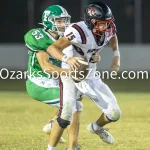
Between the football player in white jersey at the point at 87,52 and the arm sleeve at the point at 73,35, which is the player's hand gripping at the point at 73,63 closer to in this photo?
the football player in white jersey at the point at 87,52

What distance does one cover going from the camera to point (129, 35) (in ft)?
66.4

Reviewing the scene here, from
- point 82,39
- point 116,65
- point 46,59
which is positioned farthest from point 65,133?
point 82,39

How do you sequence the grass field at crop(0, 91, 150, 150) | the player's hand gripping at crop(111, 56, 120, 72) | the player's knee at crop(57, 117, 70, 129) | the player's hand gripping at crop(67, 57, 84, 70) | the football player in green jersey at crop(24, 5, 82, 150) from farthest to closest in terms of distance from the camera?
1. the grass field at crop(0, 91, 150, 150)
2. the player's hand gripping at crop(111, 56, 120, 72)
3. the football player in green jersey at crop(24, 5, 82, 150)
4. the player's knee at crop(57, 117, 70, 129)
5. the player's hand gripping at crop(67, 57, 84, 70)

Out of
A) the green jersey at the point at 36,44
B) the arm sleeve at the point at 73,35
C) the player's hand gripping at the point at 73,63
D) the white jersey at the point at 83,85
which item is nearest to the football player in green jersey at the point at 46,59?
the green jersey at the point at 36,44

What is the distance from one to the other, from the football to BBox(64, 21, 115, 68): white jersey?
4.9 inches

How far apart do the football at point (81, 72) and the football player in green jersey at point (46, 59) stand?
42cm

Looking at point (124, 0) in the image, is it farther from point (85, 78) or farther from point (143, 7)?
point (85, 78)

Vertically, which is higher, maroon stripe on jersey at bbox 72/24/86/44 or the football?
maroon stripe on jersey at bbox 72/24/86/44

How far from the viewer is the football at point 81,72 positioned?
24.4 ft

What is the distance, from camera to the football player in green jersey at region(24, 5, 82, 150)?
26.7 ft

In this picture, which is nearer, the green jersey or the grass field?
the green jersey

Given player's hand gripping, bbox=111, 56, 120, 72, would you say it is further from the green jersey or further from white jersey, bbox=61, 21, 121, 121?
the green jersey

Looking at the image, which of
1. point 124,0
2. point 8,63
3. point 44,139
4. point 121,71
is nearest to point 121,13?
point 124,0

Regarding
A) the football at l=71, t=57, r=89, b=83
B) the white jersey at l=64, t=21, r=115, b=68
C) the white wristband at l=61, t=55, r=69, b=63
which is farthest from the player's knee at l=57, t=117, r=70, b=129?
the white jersey at l=64, t=21, r=115, b=68
